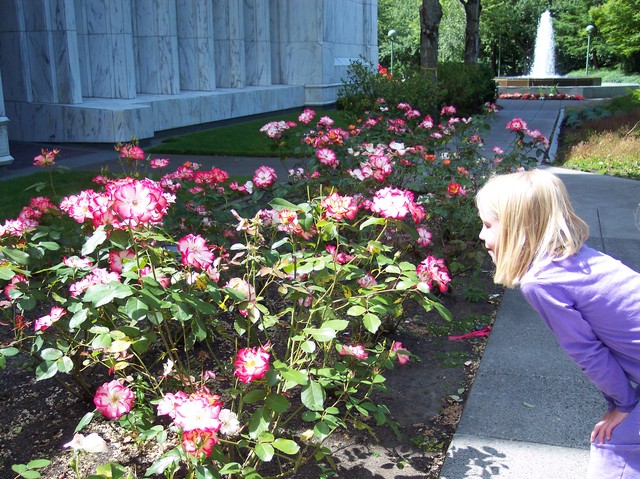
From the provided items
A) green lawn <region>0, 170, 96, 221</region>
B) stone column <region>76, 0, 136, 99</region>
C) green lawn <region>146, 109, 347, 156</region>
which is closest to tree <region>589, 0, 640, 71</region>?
green lawn <region>146, 109, 347, 156</region>

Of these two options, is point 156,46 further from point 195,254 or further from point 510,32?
point 510,32

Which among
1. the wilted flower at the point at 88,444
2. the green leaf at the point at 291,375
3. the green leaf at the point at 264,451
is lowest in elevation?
the green leaf at the point at 264,451

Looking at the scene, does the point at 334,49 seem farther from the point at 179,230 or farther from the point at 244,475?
the point at 244,475

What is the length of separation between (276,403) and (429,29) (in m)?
13.0

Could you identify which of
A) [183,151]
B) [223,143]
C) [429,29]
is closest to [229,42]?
[429,29]

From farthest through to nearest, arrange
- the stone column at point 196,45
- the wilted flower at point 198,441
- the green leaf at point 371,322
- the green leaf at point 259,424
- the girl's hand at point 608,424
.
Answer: the stone column at point 196,45
the green leaf at point 371,322
the green leaf at point 259,424
the girl's hand at point 608,424
the wilted flower at point 198,441

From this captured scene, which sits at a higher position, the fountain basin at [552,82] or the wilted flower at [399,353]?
the fountain basin at [552,82]

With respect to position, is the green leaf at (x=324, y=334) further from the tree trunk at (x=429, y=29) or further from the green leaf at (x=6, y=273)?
the tree trunk at (x=429, y=29)

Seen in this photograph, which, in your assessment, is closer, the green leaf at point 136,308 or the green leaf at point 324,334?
the green leaf at point 136,308

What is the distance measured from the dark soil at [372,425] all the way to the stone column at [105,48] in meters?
9.71

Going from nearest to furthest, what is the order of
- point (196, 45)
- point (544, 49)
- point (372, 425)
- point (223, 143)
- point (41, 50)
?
1. point (372, 425)
2. point (41, 50)
3. point (223, 143)
4. point (196, 45)
5. point (544, 49)

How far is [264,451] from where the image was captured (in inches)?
86.9

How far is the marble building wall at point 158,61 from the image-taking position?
478 inches

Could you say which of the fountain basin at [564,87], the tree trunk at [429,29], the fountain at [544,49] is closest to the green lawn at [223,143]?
the tree trunk at [429,29]
